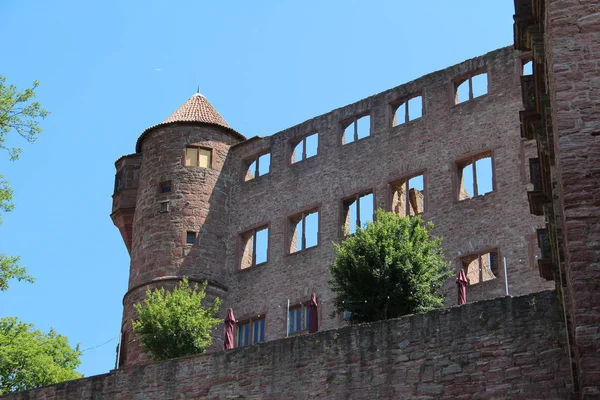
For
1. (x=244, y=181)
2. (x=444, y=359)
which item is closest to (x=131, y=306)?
(x=244, y=181)

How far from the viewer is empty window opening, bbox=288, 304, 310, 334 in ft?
115

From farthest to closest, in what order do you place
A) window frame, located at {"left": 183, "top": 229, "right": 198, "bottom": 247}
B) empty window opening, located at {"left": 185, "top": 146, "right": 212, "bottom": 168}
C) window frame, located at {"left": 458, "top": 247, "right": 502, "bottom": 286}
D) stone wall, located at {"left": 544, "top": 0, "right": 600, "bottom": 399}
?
empty window opening, located at {"left": 185, "top": 146, "right": 212, "bottom": 168} < window frame, located at {"left": 183, "top": 229, "right": 198, "bottom": 247} < window frame, located at {"left": 458, "top": 247, "right": 502, "bottom": 286} < stone wall, located at {"left": 544, "top": 0, "right": 600, "bottom": 399}

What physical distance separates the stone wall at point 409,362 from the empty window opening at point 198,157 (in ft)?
42.9

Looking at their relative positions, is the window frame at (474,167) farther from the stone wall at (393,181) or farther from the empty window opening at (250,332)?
the empty window opening at (250,332)

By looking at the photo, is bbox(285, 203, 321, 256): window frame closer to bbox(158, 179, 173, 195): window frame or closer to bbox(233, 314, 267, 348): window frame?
bbox(233, 314, 267, 348): window frame

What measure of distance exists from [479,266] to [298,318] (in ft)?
17.7

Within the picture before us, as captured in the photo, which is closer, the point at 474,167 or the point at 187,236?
the point at 474,167

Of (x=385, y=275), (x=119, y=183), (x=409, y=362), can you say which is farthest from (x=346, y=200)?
(x=409, y=362)

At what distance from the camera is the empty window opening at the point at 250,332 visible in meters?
36.1

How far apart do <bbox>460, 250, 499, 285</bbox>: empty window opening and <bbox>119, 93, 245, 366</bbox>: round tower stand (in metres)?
7.19

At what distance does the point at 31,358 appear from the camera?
1645 inches

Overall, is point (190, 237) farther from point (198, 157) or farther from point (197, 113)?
point (197, 113)

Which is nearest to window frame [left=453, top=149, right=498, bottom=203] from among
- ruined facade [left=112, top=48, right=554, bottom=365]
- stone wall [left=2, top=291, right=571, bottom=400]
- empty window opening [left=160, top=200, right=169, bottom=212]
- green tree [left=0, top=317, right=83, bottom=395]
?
ruined facade [left=112, top=48, right=554, bottom=365]

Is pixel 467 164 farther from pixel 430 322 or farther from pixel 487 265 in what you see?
pixel 430 322
